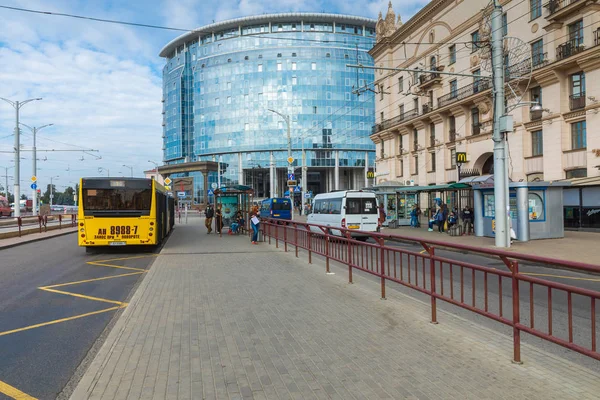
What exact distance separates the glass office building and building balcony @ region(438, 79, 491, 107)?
40.2 metres

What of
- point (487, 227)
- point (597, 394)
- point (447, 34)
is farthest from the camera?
point (447, 34)

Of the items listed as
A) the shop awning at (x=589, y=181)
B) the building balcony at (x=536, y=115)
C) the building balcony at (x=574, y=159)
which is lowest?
the shop awning at (x=589, y=181)

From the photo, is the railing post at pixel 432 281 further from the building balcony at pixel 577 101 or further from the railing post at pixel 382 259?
the building balcony at pixel 577 101

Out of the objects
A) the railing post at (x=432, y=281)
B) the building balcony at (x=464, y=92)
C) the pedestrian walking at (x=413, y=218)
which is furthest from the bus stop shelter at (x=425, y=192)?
the railing post at (x=432, y=281)

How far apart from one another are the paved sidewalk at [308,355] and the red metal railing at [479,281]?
37cm

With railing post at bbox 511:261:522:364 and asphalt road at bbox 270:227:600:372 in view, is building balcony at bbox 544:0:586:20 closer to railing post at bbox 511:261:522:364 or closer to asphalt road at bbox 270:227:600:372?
asphalt road at bbox 270:227:600:372

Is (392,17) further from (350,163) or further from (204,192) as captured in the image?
(204,192)

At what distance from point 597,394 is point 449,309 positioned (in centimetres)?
316

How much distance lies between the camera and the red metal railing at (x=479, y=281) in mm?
3690

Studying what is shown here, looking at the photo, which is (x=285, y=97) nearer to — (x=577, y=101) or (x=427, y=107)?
(x=427, y=107)

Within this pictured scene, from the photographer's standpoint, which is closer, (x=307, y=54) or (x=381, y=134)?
(x=381, y=134)

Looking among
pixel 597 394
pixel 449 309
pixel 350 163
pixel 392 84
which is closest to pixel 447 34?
pixel 392 84

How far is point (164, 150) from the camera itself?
97.3 metres

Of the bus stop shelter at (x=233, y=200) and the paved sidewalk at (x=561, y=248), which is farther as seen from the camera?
the bus stop shelter at (x=233, y=200)
